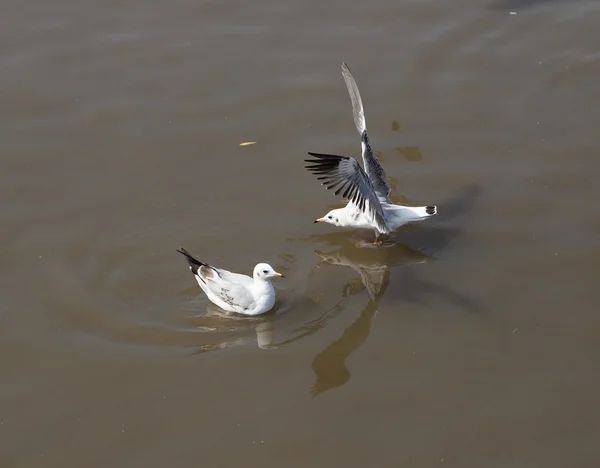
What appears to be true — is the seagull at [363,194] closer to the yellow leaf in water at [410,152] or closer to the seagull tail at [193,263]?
the yellow leaf in water at [410,152]

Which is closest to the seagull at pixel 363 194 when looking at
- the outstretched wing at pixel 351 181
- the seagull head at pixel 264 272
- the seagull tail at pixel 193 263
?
the outstretched wing at pixel 351 181

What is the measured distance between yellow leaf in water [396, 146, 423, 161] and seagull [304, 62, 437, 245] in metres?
0.70

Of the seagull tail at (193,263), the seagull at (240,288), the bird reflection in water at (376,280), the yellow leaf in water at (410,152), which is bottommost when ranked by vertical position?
the bird reflection in water at (376,280)

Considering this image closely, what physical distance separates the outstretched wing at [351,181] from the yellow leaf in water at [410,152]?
1232 millimetres

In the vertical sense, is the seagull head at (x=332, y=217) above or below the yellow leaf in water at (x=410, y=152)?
below

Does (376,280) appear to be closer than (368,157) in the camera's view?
Yes

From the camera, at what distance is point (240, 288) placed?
23.2 ft

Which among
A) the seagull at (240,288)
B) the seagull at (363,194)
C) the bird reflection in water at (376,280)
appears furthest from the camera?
the seagull at (363,194)

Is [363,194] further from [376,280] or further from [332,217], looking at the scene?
[376,280]

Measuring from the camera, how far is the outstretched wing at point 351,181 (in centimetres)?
730

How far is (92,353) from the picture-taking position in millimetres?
6789

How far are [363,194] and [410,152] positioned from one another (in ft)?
4.95

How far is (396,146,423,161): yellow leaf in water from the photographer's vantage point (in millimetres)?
8914

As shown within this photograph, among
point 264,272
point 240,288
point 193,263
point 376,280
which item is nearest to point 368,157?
point 376,280
